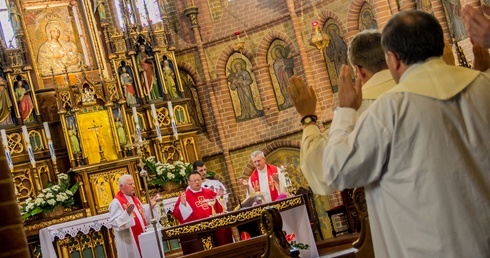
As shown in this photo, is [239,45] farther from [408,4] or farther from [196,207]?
[196,207]

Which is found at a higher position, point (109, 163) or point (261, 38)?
point (261, 38)

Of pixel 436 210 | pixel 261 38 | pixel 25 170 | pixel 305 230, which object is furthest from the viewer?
pixel 261 38

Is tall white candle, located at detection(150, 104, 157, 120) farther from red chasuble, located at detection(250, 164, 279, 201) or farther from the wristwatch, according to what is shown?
the wristwatch

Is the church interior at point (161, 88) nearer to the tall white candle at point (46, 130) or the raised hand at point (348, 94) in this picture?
the tall white candle at point (46, 130)

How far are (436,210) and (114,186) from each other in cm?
1314

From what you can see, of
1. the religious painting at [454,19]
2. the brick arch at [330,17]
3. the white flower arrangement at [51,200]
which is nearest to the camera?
the white flower arrangement at [51,200]

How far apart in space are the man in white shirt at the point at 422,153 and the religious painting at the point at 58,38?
46.8 ft

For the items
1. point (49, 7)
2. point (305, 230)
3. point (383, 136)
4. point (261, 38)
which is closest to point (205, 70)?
point (261, 38)

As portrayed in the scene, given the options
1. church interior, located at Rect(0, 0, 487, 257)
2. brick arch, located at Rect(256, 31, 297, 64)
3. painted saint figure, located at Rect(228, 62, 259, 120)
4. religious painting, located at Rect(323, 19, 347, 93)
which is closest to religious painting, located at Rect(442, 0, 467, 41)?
church interior, located at Rect(0, 0, 487, 257)

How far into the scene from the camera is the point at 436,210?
3027 millimetres

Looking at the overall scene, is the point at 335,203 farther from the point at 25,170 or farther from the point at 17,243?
the point at 17,243

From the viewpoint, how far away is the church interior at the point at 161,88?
15617 mm

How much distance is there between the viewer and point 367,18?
668 inches

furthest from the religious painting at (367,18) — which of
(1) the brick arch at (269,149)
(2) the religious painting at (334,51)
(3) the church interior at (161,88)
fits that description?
(1) the brick arch at (269,149)
